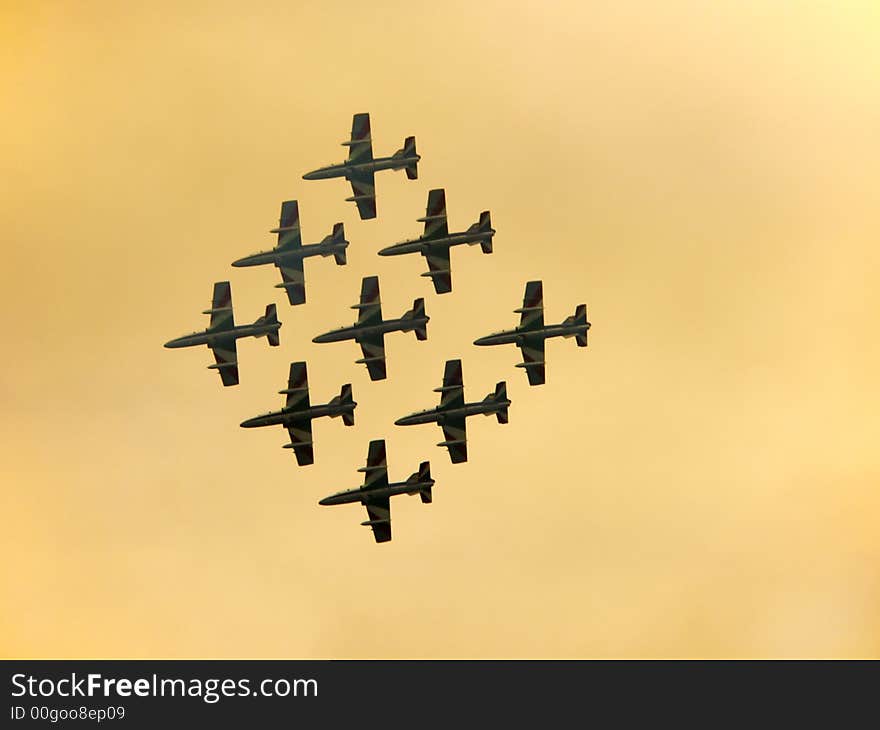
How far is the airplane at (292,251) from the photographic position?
90.6 metres

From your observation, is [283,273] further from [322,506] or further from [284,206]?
[322,506]

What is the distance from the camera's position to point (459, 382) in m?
91.4

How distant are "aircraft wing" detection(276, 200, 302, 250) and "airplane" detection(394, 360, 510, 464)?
7524mm

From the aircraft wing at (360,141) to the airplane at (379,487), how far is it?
10.8 m

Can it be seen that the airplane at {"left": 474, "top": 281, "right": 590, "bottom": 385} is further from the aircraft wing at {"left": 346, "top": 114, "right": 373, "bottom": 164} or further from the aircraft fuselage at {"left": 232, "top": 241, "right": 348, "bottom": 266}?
the aircraft wing at {"left": 346, "top": 114, "right": 373, "bottom": 164}

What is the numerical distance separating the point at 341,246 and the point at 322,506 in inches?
418

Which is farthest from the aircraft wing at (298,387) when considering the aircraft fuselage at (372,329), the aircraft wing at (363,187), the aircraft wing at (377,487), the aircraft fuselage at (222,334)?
the aircraft wing at (363,187)

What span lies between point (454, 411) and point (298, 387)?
6051mm

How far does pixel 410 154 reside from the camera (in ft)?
298

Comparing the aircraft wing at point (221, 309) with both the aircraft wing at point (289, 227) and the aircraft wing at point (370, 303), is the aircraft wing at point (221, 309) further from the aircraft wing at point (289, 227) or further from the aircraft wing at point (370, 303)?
the aircraft wing at point (370, 303)

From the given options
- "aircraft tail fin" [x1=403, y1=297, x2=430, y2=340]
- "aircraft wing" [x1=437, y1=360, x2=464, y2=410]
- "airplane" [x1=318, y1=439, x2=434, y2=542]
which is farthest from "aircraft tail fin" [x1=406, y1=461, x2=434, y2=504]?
"aircraft tail fin" [x1=403, y1=297, x2=430, y2=340]

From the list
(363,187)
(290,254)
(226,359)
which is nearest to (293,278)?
(290,254)

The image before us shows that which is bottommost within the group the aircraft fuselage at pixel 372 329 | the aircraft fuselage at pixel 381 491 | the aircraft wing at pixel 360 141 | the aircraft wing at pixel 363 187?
the aircraft fuselage at pixel 381 491
